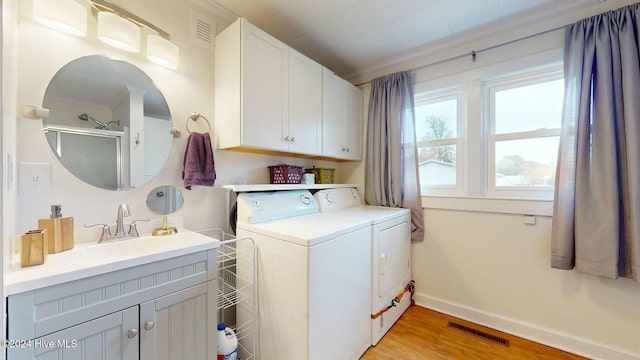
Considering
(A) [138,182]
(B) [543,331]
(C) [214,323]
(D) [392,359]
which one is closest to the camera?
(C) [214,323]

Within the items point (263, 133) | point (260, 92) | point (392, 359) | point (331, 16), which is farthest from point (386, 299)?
point (331, 16)

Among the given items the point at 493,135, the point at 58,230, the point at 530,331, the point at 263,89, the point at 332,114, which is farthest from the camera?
Result: the point at 332,114

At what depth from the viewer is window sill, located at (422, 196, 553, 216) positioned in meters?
1.87

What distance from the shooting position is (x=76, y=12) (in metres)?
1.19

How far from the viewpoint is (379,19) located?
192 centimetres

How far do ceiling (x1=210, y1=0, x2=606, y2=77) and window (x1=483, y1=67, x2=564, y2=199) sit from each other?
0.49m

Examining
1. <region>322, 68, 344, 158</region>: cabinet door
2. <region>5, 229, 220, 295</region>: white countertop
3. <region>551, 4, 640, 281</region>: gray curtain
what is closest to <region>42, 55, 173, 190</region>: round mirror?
<region>5, 229, 220, 295</region>: white countertop

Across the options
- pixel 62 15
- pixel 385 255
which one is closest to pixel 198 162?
pixel 62 15

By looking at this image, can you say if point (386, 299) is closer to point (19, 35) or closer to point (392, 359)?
point (392, 359)

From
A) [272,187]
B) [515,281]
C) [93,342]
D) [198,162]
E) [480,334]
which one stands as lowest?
[480,334]

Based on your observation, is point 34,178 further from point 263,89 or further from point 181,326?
point 263,89

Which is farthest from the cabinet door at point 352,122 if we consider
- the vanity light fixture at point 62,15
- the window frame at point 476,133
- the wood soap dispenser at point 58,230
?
the wood soap dispenser at point 58,230

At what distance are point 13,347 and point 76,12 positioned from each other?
1444 millimetres

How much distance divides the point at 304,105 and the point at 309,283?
1.42 meters
